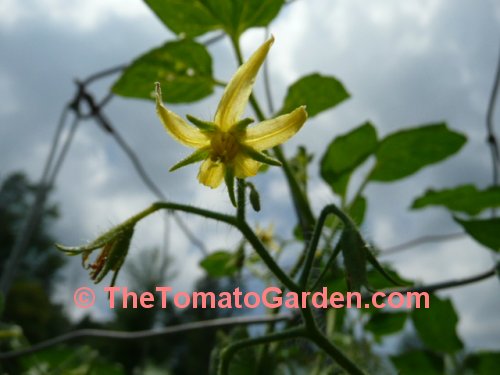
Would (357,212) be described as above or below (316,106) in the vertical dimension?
below

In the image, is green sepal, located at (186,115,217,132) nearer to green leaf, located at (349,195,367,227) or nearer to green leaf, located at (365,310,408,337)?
green leaf, located at (349,195,367,227)

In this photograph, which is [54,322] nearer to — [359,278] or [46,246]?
[46,246]

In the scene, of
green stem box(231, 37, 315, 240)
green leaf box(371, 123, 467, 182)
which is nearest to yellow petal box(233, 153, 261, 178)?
green stem box(231, 37, 315, 240)

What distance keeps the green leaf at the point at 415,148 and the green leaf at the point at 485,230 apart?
0.16 m

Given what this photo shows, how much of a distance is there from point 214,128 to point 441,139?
1.55ft

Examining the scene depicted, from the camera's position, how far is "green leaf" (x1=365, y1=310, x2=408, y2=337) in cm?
100

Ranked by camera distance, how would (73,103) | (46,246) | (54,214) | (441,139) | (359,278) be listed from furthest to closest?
1. (54,214)
2. (46,246)
3. (73,103)
4. (441,139)
5. (359,278)

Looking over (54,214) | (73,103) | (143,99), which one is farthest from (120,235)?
(54,214)

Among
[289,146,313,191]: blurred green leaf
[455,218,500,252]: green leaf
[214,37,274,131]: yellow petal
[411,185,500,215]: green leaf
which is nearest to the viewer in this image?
[214,37,274,131]: yellow petal

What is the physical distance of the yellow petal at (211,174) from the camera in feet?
1.85

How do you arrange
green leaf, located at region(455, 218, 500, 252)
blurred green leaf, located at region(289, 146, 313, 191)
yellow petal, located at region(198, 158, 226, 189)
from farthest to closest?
1. blurred green leaf, located at region(289, 146, 313, 191)
2. green leaf, located at region(455, 218, 500, 252)
3. yellow petal, located at region(198, 158, 226, 189)

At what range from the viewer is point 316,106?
2.89 ft

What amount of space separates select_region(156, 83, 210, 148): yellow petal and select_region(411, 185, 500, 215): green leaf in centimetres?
50

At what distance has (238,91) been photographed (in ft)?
1.62
